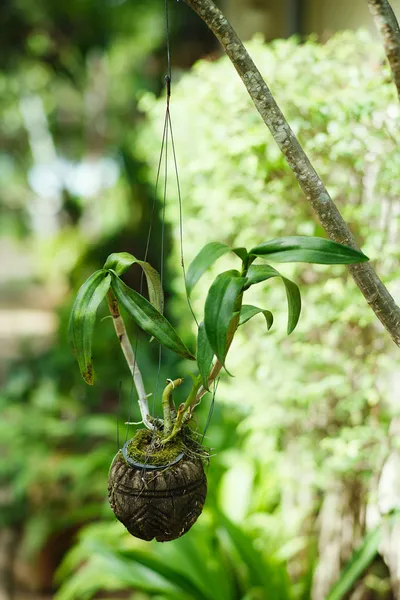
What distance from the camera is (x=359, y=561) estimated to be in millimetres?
1855

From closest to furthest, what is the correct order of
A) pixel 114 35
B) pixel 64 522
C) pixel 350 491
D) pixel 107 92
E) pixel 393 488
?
pixel 393 488 → pixel 350 491 → pixel 64 522 → pixel 114 35 → pixel 107 92

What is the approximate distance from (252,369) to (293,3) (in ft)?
6.63

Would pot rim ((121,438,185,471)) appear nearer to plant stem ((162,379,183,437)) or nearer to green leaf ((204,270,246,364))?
plant stem ((162,379,183,437))

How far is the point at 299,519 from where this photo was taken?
2.19 metres

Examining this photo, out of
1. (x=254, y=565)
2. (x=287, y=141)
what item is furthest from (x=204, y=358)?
(x=254, y=565)

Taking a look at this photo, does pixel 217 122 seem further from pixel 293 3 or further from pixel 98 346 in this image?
pixel 98 346

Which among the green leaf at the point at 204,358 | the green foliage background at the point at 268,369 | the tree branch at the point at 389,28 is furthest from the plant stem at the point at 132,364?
the green foliage background at the point at 268,369

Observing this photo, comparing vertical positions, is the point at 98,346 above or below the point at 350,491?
above

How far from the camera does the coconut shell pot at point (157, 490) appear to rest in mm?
919

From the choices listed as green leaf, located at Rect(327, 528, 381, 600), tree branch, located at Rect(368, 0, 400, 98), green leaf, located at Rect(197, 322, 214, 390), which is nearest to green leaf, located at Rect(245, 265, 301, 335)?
green leaf, located at Rect(197, 322, 214, 390)

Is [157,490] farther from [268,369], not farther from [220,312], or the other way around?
[268,369]

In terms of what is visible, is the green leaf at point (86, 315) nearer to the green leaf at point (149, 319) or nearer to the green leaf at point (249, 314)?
the green leaf at point (149, 319)

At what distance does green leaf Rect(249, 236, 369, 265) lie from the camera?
2.63 feet

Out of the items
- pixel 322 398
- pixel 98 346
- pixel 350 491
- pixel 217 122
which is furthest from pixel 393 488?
pixel 98 346
